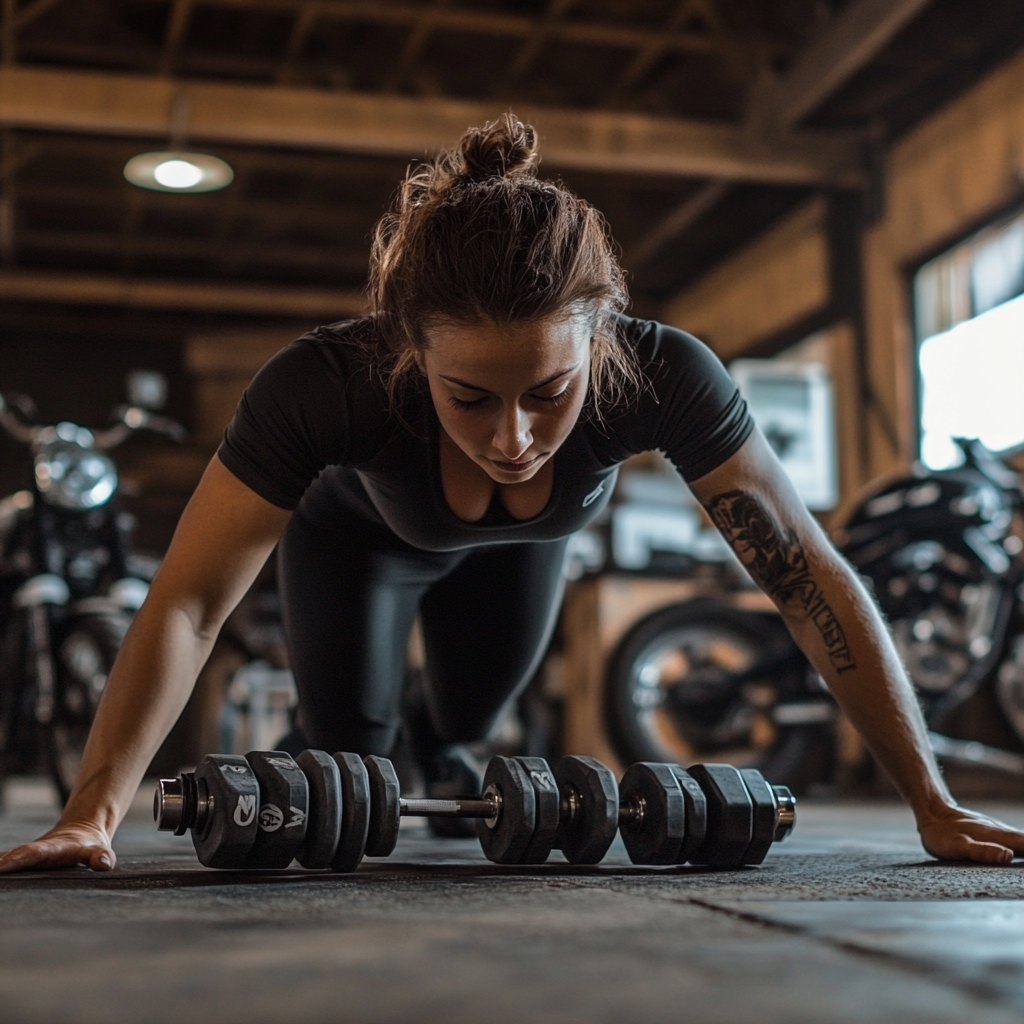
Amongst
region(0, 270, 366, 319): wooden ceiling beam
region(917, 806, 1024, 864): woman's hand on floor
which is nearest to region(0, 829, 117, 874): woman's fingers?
region(917, 806, 1024, 864): woman's hand on floor

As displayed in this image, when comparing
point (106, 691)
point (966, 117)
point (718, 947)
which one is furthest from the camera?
point (966, 117)

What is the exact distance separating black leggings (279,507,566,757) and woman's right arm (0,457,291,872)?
1.33 ft

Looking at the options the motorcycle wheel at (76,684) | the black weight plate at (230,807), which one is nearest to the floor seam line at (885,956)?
the black weight plate at (230,807)

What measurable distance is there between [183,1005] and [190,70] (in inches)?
236

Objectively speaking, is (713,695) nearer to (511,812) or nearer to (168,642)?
(511,812)

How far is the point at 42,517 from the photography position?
3.29 m

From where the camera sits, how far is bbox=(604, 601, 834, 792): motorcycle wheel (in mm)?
4227

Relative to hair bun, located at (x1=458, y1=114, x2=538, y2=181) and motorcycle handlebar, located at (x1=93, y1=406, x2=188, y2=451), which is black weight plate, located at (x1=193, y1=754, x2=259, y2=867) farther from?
motorcycle handlebar, located at (x1=93, y1=406, x2=188, y2=451)

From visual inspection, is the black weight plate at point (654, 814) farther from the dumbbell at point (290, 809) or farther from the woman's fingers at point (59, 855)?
the woman's fingers at point (59, 855)

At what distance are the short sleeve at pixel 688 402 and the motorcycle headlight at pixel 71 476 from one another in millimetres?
1992

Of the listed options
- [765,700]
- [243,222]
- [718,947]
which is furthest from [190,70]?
[718,947]

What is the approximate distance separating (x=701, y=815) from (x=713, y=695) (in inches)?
106

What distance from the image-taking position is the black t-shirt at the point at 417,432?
1.61 metres

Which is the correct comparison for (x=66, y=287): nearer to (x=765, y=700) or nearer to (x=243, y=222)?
(x=243, y=222)
